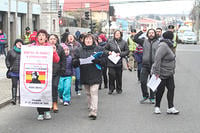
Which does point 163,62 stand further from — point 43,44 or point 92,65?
point 43,44

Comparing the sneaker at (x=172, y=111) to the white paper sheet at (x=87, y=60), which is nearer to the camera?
the white paper sheet at (x=87, y=60)

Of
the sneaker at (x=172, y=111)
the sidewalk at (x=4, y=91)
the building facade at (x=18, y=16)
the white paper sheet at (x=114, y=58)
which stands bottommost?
the sneaker at (x=172, y=111)

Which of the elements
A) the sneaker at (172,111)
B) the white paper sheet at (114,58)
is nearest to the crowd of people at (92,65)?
the sneaker at (172,111)

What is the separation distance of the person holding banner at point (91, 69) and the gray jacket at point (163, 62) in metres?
1.19

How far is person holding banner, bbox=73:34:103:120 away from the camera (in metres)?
8.50

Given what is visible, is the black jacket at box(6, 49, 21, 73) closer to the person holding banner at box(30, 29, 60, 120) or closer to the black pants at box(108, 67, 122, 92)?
the person holding banner at box(30, 29, 60, 120)


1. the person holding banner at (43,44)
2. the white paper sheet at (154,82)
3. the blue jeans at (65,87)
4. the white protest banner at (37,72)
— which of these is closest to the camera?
the white protest banner at (37,72)

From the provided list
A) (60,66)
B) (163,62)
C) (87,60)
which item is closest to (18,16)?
(60,66)

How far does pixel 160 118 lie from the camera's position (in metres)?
8.56

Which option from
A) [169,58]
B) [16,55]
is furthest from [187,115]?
[16,55]

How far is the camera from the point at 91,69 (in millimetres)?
8609

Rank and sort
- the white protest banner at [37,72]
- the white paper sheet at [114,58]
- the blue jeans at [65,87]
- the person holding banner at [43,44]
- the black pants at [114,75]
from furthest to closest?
1. the black pants at [114,75]
2. the white paper sheet at [114,58]
3. the blue jeans at [65,87]
4. the person holding banner at [43,44]
5. the white protest banner at [37,72]

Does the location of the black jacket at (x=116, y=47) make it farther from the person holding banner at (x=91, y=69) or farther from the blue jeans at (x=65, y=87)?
the person holding banner at (x=91, y=69)

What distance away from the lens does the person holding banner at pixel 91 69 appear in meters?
8.50
